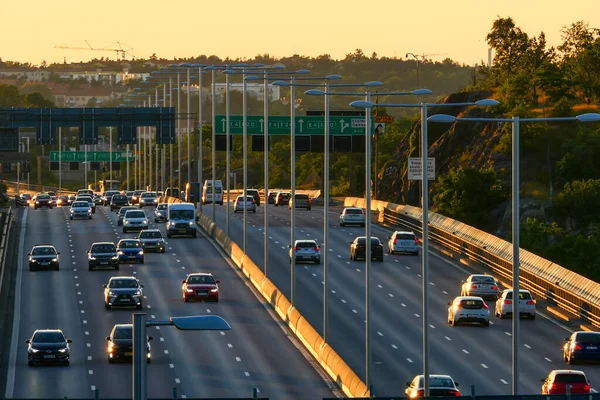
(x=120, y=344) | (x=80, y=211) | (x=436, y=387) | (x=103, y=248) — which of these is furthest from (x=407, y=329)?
(x=80, y=211)

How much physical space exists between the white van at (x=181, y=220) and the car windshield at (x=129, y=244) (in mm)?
12081

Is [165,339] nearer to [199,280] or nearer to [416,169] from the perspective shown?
[199,280]

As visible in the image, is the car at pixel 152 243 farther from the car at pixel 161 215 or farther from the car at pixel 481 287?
the car at pixel 481 287

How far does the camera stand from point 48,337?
58.4 metres

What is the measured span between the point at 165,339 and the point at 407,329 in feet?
35.2

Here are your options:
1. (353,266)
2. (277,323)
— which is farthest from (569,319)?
(353,266)

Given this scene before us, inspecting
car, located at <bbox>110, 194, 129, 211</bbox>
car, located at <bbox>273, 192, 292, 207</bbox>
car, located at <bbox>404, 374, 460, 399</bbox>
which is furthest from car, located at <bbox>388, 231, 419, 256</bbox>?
car, located at <bbox>404, 374, 460, 399</bbox>

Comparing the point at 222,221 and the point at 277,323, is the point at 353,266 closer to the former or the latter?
the point at 277,323

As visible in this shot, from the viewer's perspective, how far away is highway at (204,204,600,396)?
5628 cm

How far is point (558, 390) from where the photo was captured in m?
47.9

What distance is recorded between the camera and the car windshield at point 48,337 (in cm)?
5819

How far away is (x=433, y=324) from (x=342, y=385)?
59.5 ft

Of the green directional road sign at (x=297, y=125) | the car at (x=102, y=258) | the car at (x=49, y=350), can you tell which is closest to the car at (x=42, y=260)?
the car at (x=102, y=258)

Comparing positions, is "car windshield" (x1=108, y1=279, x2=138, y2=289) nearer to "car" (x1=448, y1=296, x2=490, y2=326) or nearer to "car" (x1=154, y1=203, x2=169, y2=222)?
"car" (x1=448, y1=296, x2=490, y2=326)
